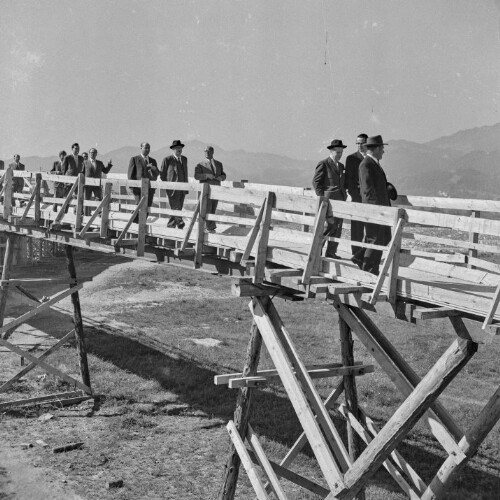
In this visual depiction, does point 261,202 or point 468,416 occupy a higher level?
point 261,202

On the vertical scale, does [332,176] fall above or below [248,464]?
above

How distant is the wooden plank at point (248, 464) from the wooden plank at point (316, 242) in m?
2.46

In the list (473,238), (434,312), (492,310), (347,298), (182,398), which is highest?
(473,238)

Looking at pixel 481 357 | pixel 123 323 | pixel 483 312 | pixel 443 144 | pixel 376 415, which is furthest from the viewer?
pixel 443 144

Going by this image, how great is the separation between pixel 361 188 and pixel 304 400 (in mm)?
2644

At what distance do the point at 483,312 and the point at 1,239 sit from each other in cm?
2680

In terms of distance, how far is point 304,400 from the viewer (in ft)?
24.5

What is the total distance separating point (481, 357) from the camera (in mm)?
18125

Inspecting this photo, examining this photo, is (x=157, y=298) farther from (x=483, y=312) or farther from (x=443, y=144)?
(x=443, y=144)

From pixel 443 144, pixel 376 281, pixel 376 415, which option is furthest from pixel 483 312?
pixel 443 144

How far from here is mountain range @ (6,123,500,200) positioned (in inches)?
3137

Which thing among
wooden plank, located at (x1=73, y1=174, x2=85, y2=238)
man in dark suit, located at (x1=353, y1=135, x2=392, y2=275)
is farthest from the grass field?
wooden plank, located at (x1=73, y1=174, x2=85, y2=238)

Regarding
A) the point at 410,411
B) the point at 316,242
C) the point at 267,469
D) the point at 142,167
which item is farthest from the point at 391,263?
the point at 142,167

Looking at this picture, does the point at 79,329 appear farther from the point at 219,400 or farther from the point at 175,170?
the point at 175,170
